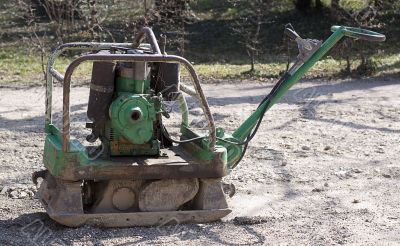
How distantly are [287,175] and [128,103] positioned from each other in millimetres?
2246

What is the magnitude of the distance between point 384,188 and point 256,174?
111cm

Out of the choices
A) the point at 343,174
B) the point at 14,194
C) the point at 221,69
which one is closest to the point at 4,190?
the point at 14,194

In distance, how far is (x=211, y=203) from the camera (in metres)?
5.61

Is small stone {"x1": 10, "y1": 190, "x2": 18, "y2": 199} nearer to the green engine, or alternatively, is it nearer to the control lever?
the green engine

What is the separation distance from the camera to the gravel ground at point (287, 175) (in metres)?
5.37

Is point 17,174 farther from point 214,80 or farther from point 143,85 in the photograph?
point 214,80

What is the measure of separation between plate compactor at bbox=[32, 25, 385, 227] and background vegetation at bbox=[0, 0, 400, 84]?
259 inches

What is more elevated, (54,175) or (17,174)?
(54,175)

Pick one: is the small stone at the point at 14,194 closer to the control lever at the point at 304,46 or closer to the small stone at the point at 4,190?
the small stone at the point at 4,190

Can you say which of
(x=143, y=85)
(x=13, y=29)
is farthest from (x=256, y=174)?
(x=13, y=29)

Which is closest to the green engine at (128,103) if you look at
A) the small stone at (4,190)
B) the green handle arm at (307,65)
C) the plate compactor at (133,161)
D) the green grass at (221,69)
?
the plate compactor at (133,161)

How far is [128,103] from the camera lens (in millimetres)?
5316

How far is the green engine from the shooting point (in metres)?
5.33

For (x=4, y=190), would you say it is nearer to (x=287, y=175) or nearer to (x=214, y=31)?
(x=287, y=175)
